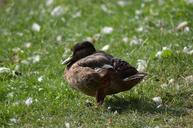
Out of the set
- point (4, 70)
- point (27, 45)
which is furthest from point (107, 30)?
point (4, 70)

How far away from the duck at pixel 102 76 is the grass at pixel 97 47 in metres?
0.22

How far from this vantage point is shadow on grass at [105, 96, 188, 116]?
7.82 metres

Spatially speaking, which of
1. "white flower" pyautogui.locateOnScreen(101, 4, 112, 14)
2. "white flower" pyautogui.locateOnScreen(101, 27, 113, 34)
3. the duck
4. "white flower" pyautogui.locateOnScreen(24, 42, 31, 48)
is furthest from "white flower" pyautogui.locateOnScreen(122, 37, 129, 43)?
the duck

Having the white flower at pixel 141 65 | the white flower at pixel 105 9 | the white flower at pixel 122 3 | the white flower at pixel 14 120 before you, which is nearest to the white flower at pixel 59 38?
the white flower at pixel 105 9

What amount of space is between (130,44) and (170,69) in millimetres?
1693

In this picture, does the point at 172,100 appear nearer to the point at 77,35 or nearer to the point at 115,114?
the point at 115,114

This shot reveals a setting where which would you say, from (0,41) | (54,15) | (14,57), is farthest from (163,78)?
(54,15)

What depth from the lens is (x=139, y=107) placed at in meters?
8.05

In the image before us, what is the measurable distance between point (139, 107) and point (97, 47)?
10.8 ft

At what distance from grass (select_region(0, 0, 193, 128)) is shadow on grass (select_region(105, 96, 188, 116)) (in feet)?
0.04

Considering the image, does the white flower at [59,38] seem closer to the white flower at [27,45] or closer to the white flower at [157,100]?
the white flower at [27,45]

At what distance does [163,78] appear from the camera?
898 centimetres

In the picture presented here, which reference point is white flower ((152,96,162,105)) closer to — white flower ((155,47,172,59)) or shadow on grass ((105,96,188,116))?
shadow on grass ((105,96,188,116))

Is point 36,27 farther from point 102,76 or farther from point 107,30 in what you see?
point 102,76
